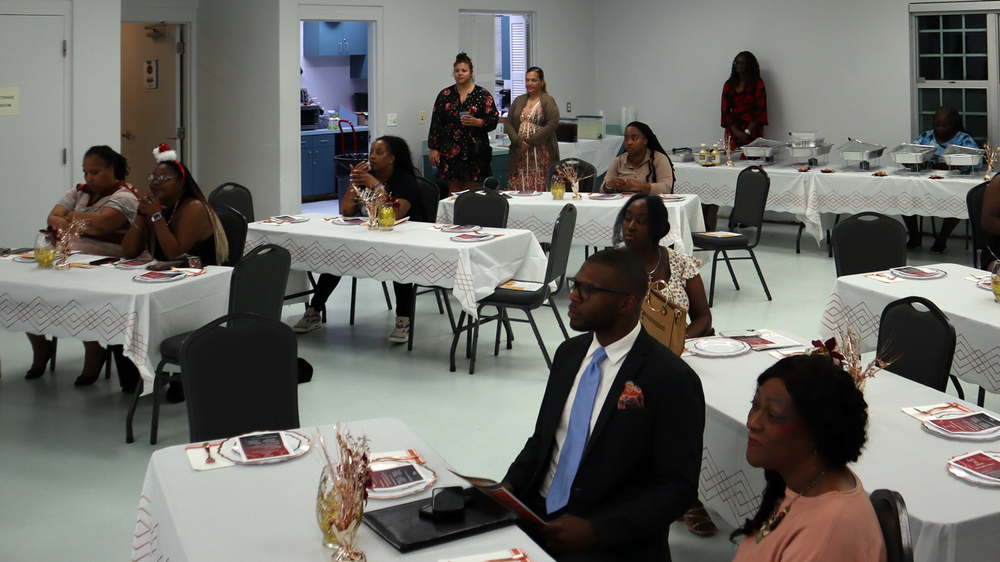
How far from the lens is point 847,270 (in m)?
5.27

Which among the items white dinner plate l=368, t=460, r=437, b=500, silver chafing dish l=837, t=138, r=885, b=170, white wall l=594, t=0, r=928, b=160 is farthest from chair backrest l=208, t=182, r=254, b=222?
white wall l=594, t=0, r=928, b=160

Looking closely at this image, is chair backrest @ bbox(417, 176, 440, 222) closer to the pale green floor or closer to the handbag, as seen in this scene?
the pale green floor

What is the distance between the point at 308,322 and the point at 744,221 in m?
3.58

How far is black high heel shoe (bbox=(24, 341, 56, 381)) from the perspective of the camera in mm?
5426

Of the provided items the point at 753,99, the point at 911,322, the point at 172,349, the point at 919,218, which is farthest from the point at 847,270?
the point at 753,99

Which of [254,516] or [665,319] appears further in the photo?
[665,319]

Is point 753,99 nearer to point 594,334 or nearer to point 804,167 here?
point 804,167

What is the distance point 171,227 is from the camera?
16.7 feet

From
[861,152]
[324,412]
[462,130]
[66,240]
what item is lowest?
[324,412]

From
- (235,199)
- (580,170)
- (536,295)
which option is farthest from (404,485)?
(580,170)

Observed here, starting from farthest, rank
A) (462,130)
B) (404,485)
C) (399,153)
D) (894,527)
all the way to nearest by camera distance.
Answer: (462,130), (399,153), (404,485), (894,527)

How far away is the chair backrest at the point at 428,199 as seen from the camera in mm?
6824

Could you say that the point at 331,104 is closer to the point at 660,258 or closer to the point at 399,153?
the point at 399,153

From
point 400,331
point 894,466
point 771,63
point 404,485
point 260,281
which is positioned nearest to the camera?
point 404,485
